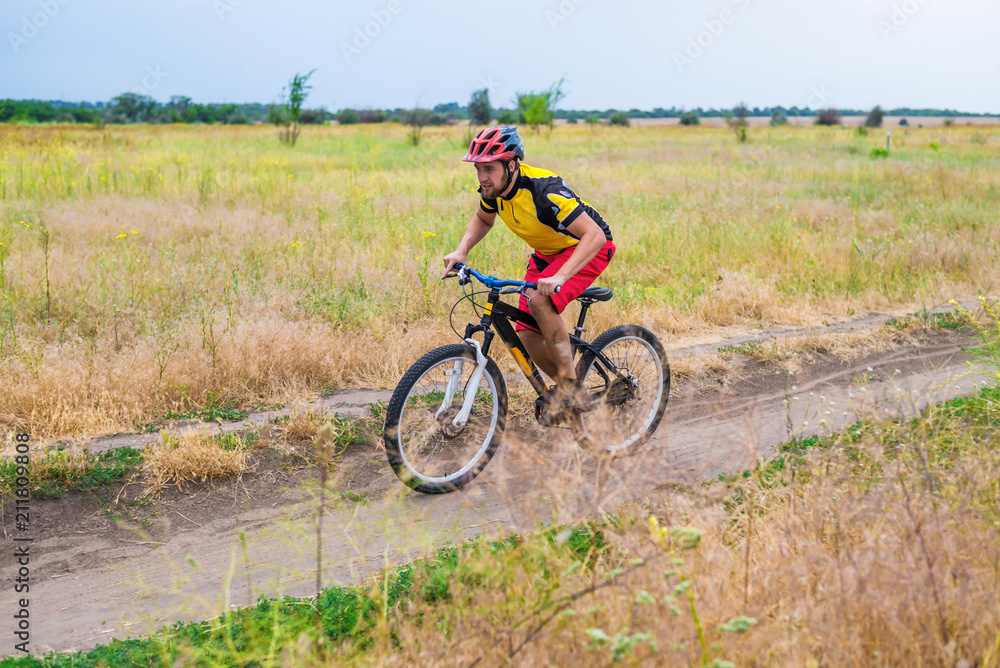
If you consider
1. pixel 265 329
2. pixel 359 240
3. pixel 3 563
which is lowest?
→ pixel 3 563

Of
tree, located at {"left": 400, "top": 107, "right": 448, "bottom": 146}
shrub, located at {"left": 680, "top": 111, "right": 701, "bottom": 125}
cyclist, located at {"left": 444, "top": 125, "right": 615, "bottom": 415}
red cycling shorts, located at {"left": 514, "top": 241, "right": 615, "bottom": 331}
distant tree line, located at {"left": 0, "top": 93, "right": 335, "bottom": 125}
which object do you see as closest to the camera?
cyclist, located at {"left": 444, "top": 125, "right": 615, "bottom": 415}

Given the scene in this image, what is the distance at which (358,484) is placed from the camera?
4.78 metres

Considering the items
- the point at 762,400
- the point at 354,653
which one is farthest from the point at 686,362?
the point at 354,653

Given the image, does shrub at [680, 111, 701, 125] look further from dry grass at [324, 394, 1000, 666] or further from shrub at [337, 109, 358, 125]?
dry grass at [324, 394, 1000, 666]

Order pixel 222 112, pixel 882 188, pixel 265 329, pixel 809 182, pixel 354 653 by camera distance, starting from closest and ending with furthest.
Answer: pixel 354 653, pixel 265 329, pixel 882 188, pixel 809 182, pixel 222 112

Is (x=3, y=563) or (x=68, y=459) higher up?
(x=68, y=459)

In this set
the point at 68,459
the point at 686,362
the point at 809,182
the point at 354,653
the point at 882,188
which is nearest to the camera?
the point at 354,653

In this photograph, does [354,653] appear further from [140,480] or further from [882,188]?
[882,188]

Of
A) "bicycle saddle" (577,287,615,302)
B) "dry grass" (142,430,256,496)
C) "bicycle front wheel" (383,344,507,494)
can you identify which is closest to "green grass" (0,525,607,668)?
"bicycle front wheel" (383,344,507,494)

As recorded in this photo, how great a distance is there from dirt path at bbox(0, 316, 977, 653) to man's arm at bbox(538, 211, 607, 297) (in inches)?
41.5

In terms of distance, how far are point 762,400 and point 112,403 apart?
5.38 m

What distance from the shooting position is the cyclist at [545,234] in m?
4.36

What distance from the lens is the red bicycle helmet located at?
4.26 m

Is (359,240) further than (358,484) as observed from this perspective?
Yes
